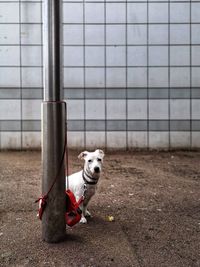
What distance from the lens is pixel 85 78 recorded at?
7898mm

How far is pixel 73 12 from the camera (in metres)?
7.82

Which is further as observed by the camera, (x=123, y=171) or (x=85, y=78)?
(x=85, y=78)

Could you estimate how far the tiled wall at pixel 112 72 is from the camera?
7836mm

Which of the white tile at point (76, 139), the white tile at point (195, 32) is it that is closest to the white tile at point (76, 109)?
the white tile at point (76, 139)

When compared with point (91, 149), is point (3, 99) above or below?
above

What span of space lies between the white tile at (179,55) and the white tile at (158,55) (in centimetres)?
12

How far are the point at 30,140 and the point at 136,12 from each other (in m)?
3.28

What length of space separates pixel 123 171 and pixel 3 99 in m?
3.02

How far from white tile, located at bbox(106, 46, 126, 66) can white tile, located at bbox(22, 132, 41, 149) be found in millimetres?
2025

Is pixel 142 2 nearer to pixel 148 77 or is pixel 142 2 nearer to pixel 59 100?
pixel 148 77

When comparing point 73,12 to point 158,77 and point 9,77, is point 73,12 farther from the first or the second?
point 158,77

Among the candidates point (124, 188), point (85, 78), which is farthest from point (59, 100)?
point (85, 78)

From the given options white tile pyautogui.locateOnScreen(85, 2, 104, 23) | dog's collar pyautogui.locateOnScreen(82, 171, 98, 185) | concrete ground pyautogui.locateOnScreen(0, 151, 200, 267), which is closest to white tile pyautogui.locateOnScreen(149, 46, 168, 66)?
white tile pyautogui.locateOnScreen(85, 2, 104, 23)

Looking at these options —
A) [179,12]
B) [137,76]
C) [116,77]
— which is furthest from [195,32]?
[116,77]
